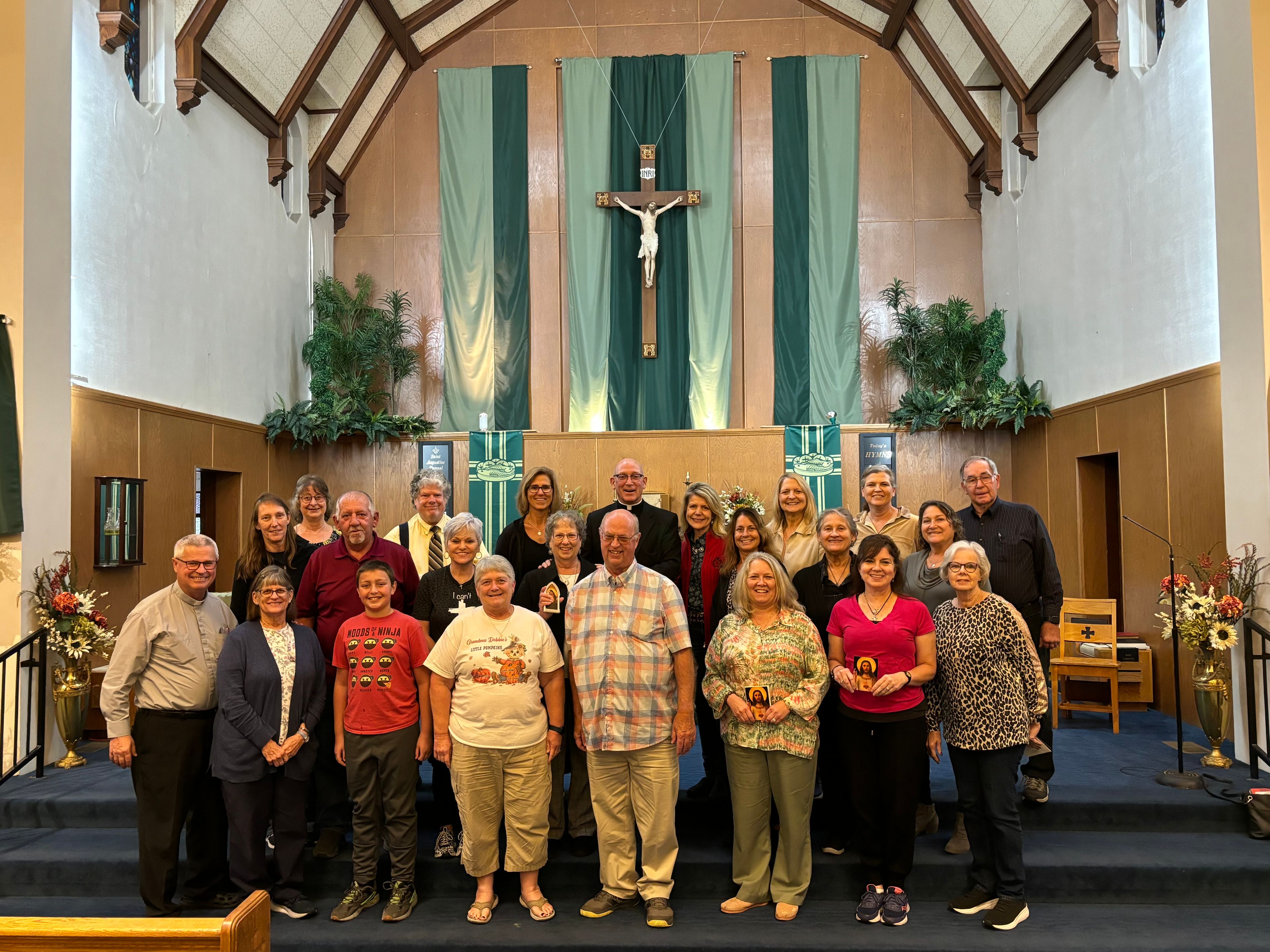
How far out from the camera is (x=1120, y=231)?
7660mm

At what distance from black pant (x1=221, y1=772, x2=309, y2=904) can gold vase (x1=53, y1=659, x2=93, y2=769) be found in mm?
2396

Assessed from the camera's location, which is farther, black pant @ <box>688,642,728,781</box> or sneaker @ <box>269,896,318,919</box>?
black pant @ <box>688,642,728,781</box>

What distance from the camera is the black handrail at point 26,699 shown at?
5.34m

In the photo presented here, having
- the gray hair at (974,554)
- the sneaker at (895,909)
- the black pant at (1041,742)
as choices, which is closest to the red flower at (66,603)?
the sneaker at (895,909)

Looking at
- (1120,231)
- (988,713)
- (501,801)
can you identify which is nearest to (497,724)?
(501,801)

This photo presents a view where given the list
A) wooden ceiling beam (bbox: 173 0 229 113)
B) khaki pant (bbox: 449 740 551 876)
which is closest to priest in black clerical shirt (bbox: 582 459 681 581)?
khaki pant (bbox: 449 740 551 876)

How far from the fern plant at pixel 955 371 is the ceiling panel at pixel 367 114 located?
639 cm

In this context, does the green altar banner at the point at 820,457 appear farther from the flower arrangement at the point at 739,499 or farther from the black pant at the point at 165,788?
the black pant at the point at 165,788

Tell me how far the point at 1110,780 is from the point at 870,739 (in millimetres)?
2002

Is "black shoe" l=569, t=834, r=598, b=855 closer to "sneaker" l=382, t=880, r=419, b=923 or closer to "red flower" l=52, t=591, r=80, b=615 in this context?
"sneaker" l=382, t=880, r=419, b=923

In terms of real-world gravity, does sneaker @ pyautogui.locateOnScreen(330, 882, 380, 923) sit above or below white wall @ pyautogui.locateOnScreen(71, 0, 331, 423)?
below

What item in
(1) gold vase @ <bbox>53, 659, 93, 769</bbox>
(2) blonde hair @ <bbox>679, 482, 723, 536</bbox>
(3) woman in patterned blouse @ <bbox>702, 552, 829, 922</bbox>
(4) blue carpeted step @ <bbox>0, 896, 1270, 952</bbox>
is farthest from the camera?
(1) gold vase @ <bbox>53, 659, 93, 769</bbox>

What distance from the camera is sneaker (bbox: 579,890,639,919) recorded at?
3824 mm

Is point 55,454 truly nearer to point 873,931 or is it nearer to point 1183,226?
point 873,931
